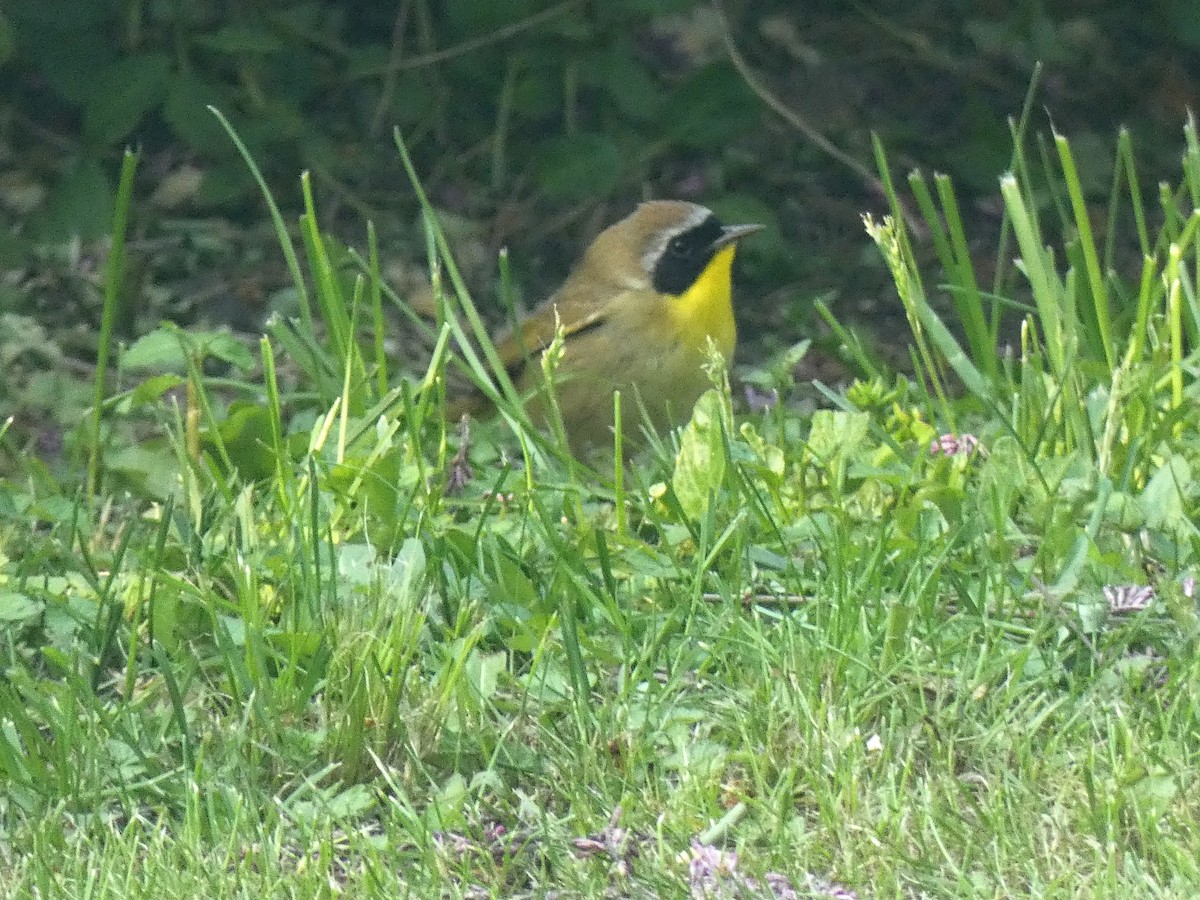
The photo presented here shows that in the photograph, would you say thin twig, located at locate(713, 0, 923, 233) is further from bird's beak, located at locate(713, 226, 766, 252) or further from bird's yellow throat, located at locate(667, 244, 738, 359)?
bird's yellow throat, located at locate(667, 244, 738, 359)

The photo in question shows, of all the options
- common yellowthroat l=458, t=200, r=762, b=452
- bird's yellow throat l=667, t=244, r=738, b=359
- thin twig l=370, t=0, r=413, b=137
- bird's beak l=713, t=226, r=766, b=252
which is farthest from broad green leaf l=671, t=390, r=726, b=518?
thin twig l=370, t=0, r=413, b=137

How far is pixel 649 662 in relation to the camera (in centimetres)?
319

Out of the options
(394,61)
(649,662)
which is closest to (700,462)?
(649,662)

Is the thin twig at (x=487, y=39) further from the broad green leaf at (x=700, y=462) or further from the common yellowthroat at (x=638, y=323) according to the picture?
the broad green leaf at (x=700, y=462)


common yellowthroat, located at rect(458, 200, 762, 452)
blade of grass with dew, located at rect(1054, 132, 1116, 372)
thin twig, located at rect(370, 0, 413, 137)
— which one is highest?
blade of grass with dew, located at rect(1054, 132, 1116, 372)

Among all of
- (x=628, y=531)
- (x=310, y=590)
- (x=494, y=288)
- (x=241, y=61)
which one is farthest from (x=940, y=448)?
(x=241, y=61)

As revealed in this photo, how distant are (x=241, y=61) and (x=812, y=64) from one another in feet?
7.25

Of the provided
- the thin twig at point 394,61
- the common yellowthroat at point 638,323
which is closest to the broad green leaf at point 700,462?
the common yellowthroat at point 638,323

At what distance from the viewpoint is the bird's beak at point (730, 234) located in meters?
5.77

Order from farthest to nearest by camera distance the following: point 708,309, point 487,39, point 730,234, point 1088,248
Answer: point 487,39 < point 730,234 < point 708,309 < point 1088,248

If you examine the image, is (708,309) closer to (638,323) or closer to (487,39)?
(638,323)

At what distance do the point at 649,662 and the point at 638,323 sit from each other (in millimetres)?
2350

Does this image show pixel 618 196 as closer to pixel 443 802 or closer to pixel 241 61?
pixel 241 61

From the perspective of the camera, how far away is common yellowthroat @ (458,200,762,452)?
5.27 meters
